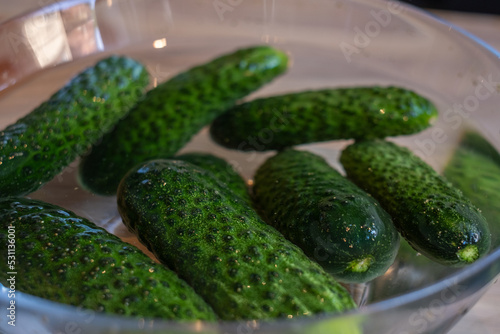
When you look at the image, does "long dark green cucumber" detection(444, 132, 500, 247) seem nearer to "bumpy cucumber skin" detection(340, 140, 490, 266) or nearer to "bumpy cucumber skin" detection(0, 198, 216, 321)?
"bumpy cucumber skin" detection(340, 140, 490, 266)

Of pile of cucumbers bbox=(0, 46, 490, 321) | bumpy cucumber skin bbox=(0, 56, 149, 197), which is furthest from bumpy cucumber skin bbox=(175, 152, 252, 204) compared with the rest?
bumpy cucumber skin bbox=(0, 56, 149, 197)

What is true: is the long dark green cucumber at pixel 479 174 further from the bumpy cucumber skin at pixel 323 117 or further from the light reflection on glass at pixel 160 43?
the light reflection on glass at pixel 160 43

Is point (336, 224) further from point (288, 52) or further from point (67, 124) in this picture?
point (288, 52)

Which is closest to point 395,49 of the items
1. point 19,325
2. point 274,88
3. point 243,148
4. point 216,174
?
point 274,88

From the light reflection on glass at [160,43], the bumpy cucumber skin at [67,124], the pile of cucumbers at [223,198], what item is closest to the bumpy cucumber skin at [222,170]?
the pile of cucumbers at [223,198]

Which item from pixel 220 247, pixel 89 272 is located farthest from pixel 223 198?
pixel 89 272

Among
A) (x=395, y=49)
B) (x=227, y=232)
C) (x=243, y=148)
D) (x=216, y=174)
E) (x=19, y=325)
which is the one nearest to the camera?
(x=19, y=325)

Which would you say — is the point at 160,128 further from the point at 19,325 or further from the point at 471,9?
the point at 471,9
